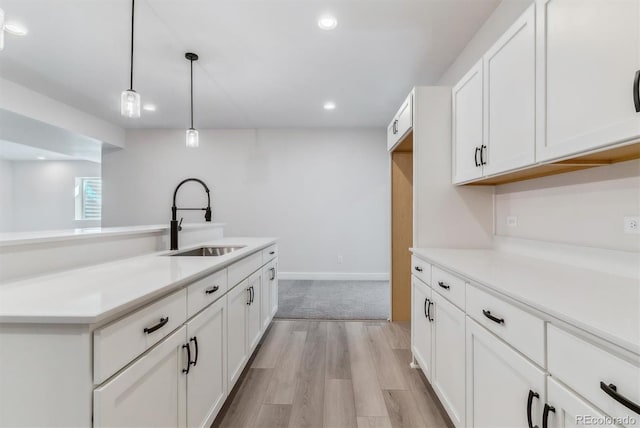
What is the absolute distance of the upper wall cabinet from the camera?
2.34 meters

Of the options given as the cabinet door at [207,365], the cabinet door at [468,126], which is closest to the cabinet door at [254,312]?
the cabinet door at [207,365]

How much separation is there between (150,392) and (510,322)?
1.29 meters

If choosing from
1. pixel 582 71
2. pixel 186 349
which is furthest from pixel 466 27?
pixel 186 349

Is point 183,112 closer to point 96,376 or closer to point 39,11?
point 39,11

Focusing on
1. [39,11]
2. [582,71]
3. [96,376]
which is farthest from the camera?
[39,11]

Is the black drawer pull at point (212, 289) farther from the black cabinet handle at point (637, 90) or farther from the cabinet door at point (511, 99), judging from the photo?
the black cabinet handle at point (637, 90)

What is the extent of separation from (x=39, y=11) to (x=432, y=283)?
355 cm

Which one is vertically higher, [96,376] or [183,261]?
[183,261]

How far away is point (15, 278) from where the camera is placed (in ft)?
4.05

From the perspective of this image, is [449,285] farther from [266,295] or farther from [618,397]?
[266,295]

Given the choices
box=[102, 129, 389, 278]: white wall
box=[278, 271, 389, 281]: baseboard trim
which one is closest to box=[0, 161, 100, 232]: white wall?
box=[102, 129, 389, 278]: white wall

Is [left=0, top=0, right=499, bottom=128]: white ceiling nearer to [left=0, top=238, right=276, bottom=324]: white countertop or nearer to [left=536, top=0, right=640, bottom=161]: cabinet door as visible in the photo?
[left=536, top=0, right=640, bottom=161]: cabinet door

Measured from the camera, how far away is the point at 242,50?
2773 millimetres

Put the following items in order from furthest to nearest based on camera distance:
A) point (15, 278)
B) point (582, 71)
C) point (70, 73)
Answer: point (70, 73) → point (15, 278) → point (582, 71)
